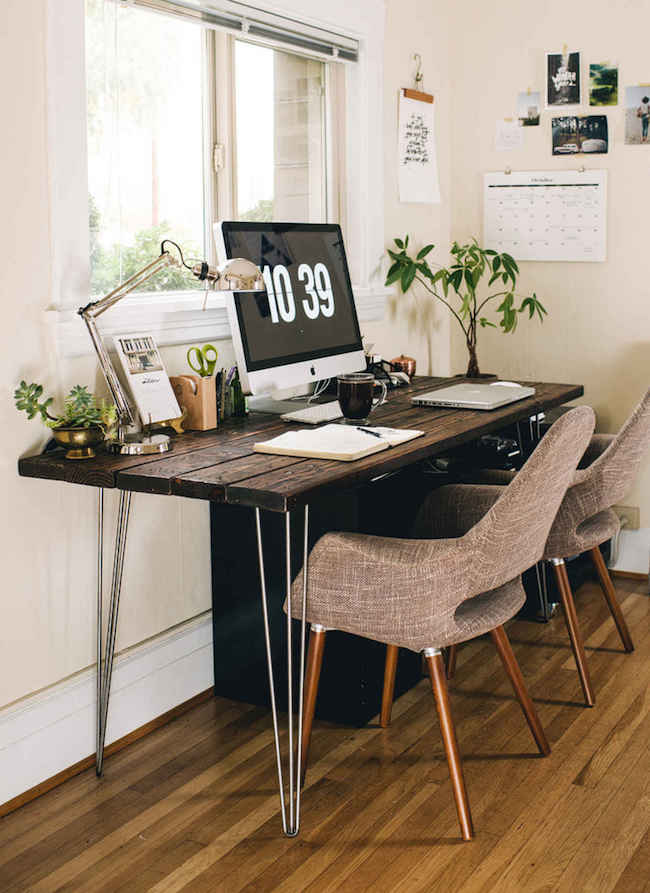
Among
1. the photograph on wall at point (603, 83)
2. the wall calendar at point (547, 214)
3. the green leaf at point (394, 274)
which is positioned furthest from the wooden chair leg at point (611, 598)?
the photograph on wall at point (603, 83)

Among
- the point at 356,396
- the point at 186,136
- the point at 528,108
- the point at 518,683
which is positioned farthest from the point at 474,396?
the point at 528,108

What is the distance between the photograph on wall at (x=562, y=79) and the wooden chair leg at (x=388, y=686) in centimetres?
216

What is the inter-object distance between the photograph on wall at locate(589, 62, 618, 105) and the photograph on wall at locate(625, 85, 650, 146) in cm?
5

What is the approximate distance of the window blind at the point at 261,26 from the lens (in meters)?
2.65

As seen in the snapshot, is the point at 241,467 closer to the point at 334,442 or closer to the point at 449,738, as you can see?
the point at 334,442

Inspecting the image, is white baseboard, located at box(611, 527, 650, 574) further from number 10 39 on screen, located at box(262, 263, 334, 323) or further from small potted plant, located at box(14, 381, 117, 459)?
small potted plant, located at box(14, 381, 117, 459)

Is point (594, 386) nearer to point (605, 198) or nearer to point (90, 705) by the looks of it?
point (605, 198)

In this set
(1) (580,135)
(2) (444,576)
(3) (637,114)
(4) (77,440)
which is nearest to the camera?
(2) (444,576)

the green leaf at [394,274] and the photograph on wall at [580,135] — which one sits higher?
the photograph on wall at [580,135]

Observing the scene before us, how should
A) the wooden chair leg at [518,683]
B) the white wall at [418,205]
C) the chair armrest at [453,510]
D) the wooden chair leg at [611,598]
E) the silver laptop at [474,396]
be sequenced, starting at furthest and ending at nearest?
the white wall at [418,205] → the wooden chair leg at [611,598] → the silver laptop at [474,396] → the chair armrest at [453,510] → the wooden chair leg at [518,683]

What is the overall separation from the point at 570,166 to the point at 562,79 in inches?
11.9

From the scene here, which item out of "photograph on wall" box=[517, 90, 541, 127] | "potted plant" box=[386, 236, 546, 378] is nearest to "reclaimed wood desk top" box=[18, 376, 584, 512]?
"potted plant" box=[386, 236, 546, 378]

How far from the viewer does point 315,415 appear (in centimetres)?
263

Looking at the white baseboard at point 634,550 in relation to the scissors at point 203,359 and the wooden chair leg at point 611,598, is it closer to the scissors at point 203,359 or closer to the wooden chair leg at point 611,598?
the wooden chair leg at point 611,598
